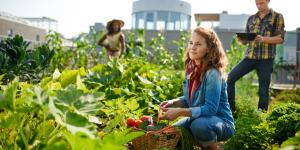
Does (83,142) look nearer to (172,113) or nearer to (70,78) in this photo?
(70,78)

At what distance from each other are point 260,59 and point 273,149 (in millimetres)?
1981

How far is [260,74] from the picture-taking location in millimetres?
4711

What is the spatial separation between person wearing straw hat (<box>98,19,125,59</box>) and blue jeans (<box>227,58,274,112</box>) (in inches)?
117

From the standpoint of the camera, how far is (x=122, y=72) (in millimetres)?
4703

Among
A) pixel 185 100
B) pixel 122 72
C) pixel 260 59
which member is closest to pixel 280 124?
pixel 185 100

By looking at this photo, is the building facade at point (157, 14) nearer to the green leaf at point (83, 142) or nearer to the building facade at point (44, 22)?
the building facade at point (44, 22)

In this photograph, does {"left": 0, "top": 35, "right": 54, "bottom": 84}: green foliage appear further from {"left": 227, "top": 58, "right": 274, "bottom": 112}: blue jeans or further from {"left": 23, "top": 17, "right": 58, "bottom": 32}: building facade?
{"left": 23, "top": 17, "right": 58, "bottom": 32}: building facade

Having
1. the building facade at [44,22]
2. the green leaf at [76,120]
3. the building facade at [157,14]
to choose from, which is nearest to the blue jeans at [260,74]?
the green leaf at [76,120]

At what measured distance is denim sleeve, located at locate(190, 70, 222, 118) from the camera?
2715 millimetres

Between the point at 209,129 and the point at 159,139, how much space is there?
0.35 m

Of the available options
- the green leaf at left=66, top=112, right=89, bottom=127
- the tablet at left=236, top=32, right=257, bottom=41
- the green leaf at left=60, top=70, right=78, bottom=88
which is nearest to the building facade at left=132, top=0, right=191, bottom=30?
the tablet at left=236, top=32, right=257, bottom=41

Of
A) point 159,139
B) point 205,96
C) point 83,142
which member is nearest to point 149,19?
point 205,96

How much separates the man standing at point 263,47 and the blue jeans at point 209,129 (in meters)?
1.97

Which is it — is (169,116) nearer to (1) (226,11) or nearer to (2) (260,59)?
(2) (260,59)
